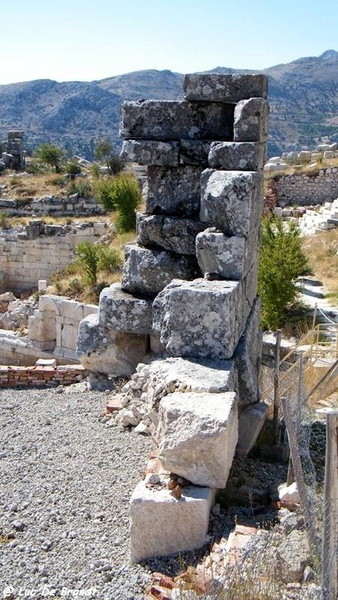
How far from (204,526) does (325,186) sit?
2584cm

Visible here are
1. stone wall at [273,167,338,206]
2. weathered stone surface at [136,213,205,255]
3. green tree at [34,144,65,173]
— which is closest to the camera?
weathered stone surface at [136,213,205,255]

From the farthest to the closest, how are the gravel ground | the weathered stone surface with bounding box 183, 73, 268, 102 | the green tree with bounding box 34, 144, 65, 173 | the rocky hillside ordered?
the rocky hillside
the green tree with bounding box 34, 144, 65, 173
the weathered stone surface with bounding box 183, 73, 268, 102
the gravel ground

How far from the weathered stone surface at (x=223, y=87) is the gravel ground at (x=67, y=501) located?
3.41 m

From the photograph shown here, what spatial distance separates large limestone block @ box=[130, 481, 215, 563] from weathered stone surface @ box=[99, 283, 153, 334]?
118 inches

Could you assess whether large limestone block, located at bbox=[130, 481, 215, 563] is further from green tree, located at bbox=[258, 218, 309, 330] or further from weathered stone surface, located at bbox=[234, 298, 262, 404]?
green tree, located at bbox=[258, 218, 309, 330]

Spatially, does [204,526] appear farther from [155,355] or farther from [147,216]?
[147,216]

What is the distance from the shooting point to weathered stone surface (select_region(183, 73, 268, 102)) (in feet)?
22.2

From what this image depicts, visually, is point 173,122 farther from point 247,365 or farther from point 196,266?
point 247,365

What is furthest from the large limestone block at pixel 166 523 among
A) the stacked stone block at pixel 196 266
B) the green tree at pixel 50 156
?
the green tree at pixel 50 156

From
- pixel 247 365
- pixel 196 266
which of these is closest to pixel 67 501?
pixel 247 365

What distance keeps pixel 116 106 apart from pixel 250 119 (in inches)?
5877

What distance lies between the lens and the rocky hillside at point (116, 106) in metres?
117

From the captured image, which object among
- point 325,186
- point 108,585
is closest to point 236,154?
point 108,585

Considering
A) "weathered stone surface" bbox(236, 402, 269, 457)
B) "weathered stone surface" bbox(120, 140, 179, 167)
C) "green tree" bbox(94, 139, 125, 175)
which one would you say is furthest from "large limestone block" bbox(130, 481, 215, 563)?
"green tree" bbox(94, 139, 125, 175)
